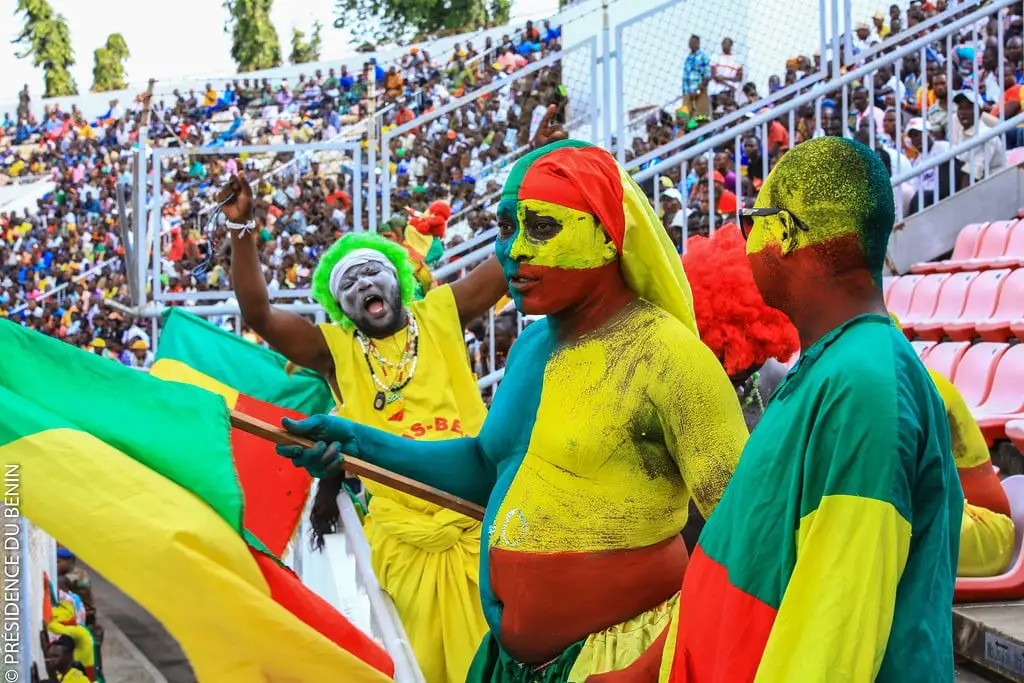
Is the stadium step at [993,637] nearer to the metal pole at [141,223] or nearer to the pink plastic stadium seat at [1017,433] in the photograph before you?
the pink plastic stadium seat at [1017,433]

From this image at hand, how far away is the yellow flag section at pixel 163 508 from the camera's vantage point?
272 centimetres

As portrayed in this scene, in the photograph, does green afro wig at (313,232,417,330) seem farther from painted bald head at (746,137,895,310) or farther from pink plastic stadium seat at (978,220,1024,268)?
pink plastic stadium seat at (978,220,1024,268)

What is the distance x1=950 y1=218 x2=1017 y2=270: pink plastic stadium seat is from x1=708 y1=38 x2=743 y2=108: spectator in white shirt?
160 inches

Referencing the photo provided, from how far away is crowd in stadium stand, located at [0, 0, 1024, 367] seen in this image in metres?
8.13

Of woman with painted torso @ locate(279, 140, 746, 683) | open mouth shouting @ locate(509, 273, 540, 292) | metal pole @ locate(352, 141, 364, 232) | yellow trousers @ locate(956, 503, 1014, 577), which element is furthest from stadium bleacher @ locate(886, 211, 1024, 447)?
metal pole @ locate(352, 141, 364, 232)

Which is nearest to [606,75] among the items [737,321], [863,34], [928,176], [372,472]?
[928,176]

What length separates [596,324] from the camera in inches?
101

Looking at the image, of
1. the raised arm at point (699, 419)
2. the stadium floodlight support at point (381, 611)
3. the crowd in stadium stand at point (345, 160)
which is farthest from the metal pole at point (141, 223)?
the raised arm at point (699, 419)

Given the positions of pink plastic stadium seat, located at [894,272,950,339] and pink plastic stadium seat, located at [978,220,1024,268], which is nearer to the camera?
pink plastic stadium seat, located at [978,220,1024,268]

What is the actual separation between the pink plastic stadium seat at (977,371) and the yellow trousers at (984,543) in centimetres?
170

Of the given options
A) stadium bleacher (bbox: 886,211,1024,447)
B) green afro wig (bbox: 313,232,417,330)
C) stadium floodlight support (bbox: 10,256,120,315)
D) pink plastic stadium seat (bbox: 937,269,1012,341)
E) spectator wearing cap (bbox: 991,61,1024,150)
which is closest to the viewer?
green afro wig (bbox: 313,232,417,330)

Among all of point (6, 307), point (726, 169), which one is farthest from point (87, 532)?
point (6, 307)

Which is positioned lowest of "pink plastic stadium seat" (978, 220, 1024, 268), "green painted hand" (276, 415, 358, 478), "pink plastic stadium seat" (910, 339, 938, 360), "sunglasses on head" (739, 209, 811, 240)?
"pink plastic stadium seat" (910, 339, 938, 360)

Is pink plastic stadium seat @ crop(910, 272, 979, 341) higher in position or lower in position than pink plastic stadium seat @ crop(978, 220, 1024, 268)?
Answer: lower
